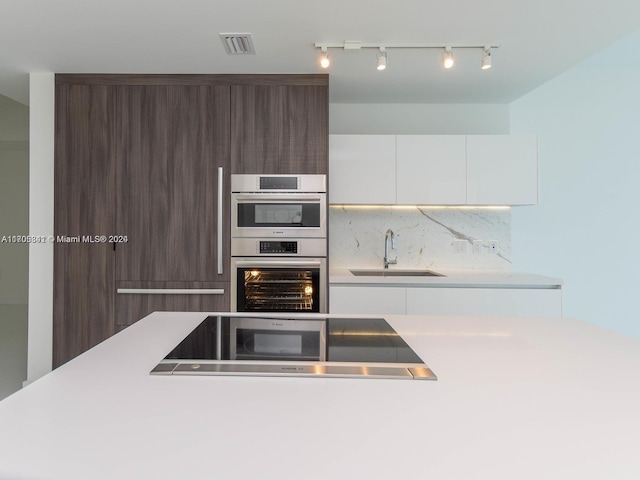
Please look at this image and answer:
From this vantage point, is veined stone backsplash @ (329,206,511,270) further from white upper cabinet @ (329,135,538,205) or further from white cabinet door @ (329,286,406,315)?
white cabinet door @ (329,286,406,315)

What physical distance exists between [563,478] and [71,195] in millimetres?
3459

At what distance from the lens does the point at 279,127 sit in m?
3.15

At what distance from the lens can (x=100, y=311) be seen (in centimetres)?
316

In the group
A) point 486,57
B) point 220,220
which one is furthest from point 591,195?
point 220,220

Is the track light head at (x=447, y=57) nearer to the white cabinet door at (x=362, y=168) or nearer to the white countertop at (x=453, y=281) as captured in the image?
the white cabinet door at (x=362, y=168)

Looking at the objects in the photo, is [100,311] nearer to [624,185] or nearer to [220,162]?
[220,162]

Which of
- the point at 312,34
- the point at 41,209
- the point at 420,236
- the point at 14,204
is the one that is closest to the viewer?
the point at 312,34

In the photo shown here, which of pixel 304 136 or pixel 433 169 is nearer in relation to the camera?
pixel 304 136

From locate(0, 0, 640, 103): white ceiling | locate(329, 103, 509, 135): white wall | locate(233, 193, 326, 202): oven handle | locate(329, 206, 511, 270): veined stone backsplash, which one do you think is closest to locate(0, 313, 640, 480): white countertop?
locate(0, 0, 640, 103): white ceiling

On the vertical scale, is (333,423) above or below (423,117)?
below

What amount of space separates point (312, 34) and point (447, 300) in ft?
6.57

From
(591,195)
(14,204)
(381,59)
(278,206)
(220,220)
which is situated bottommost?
(220,220)

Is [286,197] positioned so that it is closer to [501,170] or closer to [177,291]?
[177,291]

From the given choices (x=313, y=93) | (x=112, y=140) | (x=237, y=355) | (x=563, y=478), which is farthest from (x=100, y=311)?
(x=563, y=478)
